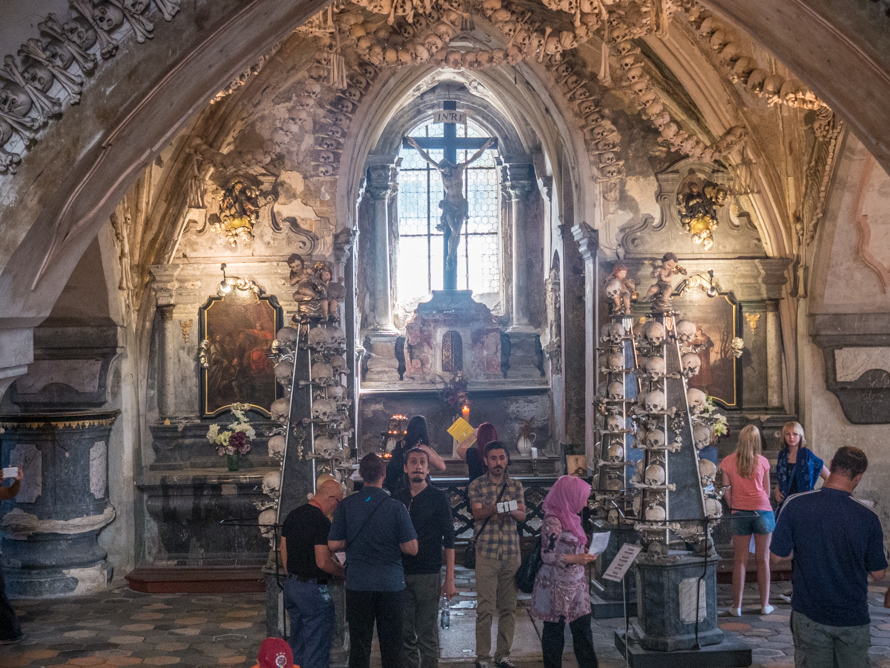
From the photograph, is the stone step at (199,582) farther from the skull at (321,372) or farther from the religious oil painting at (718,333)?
the religious oil painting at (718,333)

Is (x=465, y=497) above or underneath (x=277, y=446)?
underneath

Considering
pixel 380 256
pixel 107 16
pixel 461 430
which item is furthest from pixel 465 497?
pixel 380 256

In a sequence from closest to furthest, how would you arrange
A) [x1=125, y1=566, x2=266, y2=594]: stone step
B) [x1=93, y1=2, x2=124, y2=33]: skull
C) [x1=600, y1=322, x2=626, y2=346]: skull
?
1. [x1=93, y1=2, x2=124, y2=33]: skull
2. [x1=600, y1=322, x2=626, y2=346]: skull
3. [x1=125, y1=566, x2=266, y2=594]: stone step

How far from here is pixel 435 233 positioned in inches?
679

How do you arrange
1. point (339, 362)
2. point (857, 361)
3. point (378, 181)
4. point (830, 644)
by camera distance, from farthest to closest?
point (378, 181)
point (857, 361)
point (339, 362)
point (830, 644)

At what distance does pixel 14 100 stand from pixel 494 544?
3736 mm

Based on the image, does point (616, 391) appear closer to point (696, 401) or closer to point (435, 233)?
point (696, 401)

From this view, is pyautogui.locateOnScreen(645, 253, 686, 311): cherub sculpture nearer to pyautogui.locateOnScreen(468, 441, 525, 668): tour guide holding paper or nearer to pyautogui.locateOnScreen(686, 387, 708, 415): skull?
pyautogui.locateOnScreen(686, 387, 708, 415): skull

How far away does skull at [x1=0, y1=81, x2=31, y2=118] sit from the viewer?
416cm

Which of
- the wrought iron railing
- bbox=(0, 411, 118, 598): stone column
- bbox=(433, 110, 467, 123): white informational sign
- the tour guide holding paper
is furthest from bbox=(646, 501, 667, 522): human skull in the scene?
bbox=(433, 110, 467, 123): white informational sign

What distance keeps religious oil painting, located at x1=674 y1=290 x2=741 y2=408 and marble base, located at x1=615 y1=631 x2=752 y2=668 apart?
14.3ft

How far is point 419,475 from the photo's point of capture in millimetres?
5730

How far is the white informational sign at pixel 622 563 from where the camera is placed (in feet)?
19.3

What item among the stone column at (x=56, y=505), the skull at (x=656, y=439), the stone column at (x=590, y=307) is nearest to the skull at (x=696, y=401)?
the skull at (x=656, y=439)
